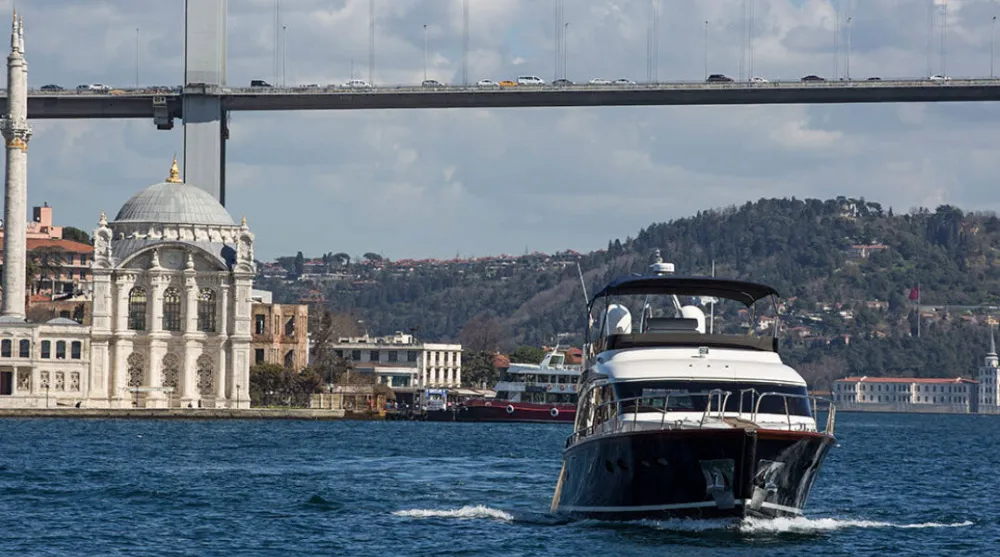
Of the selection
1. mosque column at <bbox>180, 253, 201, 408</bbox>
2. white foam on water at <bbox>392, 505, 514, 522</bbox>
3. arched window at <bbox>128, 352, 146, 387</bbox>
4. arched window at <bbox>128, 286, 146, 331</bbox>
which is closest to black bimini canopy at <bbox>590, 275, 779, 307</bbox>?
white foam on water at <bbox>392, 505, 514, 522</bbox>

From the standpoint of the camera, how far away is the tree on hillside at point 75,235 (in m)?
185

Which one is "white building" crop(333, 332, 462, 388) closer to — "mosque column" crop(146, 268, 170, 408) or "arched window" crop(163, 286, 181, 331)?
"arched window" crop(163, 286, 181, 331)

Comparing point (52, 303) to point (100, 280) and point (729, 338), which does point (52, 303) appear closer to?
point (100, 280)

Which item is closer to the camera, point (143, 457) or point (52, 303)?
point (143, 457)

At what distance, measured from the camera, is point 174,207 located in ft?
358

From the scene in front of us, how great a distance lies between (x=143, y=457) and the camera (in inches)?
2251

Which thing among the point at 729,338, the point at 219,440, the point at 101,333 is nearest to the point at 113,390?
the point at 101,333

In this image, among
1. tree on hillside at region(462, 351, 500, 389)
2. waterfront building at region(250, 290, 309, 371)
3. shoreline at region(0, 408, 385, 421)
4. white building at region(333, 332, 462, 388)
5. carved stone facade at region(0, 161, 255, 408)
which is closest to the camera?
shoreline at region(0, 408, 385, 421)

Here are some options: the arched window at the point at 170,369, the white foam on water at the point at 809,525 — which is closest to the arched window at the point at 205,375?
the arched window at the point at 170,369

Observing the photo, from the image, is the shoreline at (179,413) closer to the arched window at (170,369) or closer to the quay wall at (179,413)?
the quay wall at (179,413)

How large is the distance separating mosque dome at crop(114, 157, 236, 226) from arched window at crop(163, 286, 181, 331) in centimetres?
506

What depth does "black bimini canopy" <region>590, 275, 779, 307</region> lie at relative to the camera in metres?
35.1

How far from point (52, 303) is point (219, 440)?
176ft

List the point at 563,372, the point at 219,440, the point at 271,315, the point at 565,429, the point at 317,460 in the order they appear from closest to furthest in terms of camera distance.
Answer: the point at 317,460, the point at 219,440, the point at 565,429, the point at 563,372, the point at 271,315
